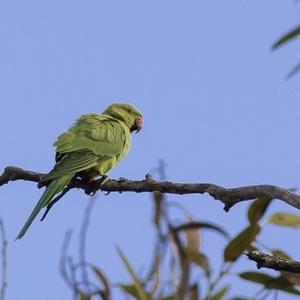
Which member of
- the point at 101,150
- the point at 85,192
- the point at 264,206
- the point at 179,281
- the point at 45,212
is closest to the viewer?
the point at 179,281

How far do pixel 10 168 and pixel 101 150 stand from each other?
1744mm

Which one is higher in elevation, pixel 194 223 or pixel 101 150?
pixel 101 150

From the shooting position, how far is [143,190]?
320cm

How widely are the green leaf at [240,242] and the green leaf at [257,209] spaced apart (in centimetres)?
4

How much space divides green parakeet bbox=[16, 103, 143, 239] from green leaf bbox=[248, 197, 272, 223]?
8.78ft

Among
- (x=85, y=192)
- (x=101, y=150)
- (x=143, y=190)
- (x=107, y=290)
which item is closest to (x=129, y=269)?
(x=107, y=290)

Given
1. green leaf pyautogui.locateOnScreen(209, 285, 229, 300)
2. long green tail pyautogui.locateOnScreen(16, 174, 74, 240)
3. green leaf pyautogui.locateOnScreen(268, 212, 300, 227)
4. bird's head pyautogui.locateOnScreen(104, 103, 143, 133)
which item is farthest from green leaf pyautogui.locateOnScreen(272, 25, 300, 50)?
bird's head pyautogui.locateOnScreen(104, 103, 143, 133)

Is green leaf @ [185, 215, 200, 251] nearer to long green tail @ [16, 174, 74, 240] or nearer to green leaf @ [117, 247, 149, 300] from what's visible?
green leaf @ [117, 247, 149, 300]

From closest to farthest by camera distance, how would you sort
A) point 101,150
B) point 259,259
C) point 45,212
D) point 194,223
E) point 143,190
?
point 194,223
point 259,259
point 143,190
point 45,212
point 101,150

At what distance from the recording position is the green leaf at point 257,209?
144cm

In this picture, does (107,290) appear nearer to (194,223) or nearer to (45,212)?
(194,223)

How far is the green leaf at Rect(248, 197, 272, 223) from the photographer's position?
4.72 feet

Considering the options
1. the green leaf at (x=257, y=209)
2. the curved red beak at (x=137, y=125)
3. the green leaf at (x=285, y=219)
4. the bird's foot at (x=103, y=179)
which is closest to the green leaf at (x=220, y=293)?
the green leaf at (x=257, y=209)

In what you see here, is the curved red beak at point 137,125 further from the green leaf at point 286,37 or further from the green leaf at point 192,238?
the green leaf at point 192,238
